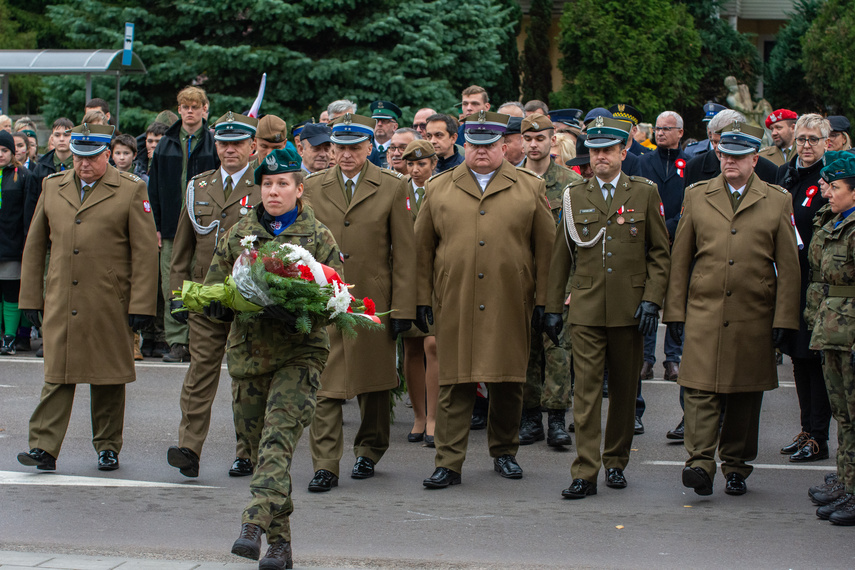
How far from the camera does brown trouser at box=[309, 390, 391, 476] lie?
7.40m

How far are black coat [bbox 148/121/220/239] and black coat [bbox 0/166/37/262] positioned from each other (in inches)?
79.7

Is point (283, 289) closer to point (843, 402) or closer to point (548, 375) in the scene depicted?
point (843, 402)

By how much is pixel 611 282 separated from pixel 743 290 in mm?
804

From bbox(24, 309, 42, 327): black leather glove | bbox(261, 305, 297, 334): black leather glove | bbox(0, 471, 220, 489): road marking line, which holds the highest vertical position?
bbox(261, 305, 297, 334): black leather glove

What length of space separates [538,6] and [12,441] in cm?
1864

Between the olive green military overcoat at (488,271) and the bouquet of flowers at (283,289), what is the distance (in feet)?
5.96

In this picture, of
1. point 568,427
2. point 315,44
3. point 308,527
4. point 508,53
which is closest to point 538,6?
point 508,53

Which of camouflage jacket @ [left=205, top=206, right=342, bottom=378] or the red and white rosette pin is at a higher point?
the red and white rosette pin

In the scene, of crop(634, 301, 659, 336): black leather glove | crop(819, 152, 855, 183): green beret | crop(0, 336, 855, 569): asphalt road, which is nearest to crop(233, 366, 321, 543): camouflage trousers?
crop(0, 336, 855, 569): asphalt road

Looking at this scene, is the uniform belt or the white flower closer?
the white flower

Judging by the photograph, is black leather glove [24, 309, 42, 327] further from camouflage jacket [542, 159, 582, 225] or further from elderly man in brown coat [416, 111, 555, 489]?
camouflage jacket [542, 159, 582, 225]

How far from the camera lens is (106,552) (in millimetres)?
5973

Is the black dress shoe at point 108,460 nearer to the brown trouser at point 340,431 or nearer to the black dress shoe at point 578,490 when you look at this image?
the brown trouser at point 340,431

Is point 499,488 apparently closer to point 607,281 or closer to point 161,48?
point 607,281
